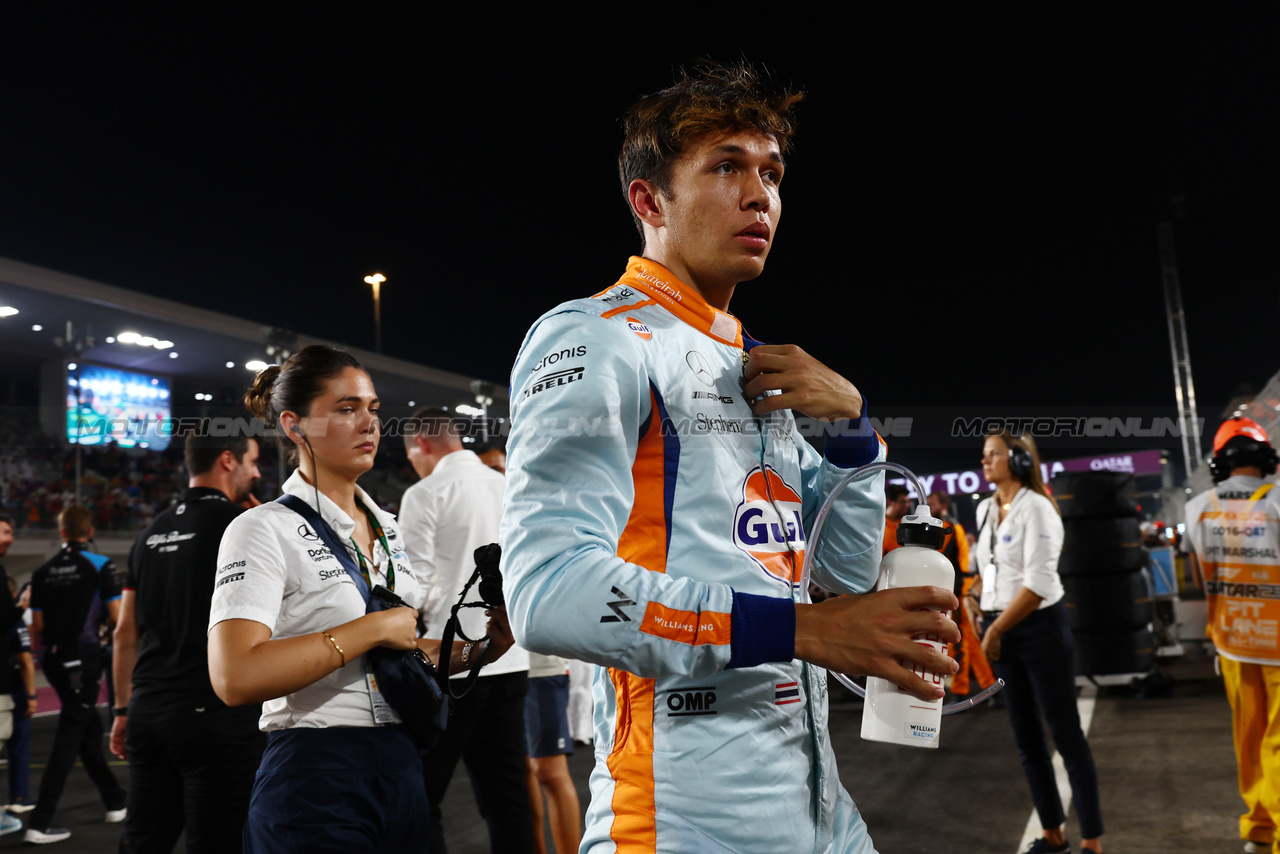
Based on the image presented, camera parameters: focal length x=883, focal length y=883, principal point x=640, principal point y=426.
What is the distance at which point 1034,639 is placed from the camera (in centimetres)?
422

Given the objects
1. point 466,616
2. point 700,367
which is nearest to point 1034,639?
point 466,616

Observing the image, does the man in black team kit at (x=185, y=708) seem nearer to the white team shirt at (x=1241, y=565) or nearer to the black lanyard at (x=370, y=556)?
the black lanyard at (x=370, y=556)

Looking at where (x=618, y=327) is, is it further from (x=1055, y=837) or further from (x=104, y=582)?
(x=104, y=582)

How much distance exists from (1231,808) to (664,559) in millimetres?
5046

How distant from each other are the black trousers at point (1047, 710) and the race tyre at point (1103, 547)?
4.70 metres

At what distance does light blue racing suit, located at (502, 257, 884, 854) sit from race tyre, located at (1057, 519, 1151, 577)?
26.7 feet

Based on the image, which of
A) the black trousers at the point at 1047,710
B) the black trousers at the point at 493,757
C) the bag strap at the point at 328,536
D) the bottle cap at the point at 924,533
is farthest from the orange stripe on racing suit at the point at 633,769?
the black trousers at the point at 1047,710

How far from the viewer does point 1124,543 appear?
332 inches

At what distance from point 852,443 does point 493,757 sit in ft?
9.29

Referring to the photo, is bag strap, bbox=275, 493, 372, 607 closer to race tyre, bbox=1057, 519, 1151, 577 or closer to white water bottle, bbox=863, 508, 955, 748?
white water bottle, bbox=863, 508, 955, 748

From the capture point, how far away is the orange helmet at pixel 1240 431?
4.62 metres

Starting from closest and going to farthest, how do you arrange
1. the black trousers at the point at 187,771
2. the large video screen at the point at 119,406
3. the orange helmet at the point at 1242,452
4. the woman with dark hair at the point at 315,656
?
1. the woman with dark hair at the point at 315,656
2. the black trousers at the point at 187,771
3. the orange helmet at the point at 1242,452
4. the large video screen at the point at 119,406

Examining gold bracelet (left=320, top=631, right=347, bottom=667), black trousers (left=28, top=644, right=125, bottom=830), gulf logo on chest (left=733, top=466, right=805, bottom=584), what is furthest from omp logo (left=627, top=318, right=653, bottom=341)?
black trousers (left=28, top=644, right=125, bottom=830)

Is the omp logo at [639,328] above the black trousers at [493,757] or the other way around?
above
